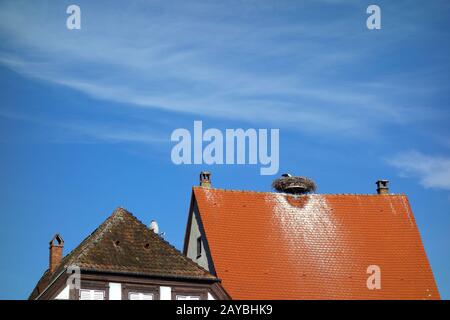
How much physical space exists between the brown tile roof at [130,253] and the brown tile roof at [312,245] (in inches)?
240

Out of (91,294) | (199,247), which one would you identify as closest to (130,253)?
(91,294)

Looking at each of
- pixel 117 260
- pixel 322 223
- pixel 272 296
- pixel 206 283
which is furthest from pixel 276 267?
pixel 117 260

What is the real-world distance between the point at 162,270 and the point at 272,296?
8.45 m

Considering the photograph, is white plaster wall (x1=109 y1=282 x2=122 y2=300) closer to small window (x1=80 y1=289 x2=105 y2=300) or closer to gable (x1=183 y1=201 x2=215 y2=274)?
small window (x1=80 y1=289 x2=105 y2=300)

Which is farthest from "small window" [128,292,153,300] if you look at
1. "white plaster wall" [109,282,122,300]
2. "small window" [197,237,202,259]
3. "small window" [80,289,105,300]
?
"small window" [197,237,202,259]

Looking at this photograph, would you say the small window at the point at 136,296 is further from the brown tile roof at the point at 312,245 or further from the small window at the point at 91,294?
the brown tile roof at the point at 312,245

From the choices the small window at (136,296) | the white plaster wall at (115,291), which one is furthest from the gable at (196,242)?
the white plaster wall at (115,291)

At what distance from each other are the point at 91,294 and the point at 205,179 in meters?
15.5

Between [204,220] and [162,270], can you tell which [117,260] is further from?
[204,220]

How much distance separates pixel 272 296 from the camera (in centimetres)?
4034

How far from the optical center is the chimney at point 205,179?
152 ft

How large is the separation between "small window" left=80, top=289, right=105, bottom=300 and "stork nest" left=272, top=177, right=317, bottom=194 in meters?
17.0
